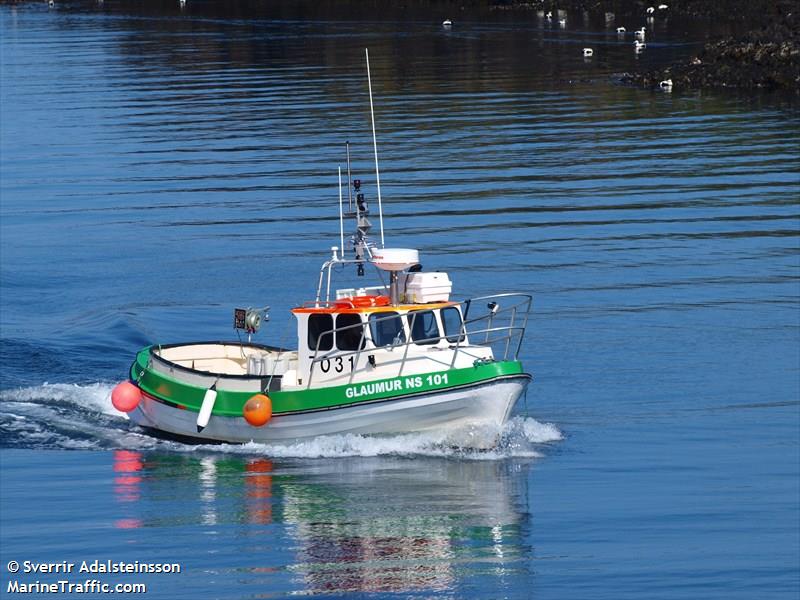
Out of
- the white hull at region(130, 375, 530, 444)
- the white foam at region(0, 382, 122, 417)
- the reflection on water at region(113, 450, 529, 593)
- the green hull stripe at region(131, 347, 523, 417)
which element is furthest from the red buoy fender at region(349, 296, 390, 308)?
the white foam at region(0, 382, 122, 417)

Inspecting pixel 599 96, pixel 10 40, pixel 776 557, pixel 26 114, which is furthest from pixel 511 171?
pixel 10 40

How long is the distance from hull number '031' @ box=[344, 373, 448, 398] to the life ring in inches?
54.4

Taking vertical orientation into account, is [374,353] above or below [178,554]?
above

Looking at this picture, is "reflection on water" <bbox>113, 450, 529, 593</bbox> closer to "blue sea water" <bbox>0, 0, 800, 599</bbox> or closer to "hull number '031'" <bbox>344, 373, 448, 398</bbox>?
"blue sea water" <bbox>0, 0, 800, 599</bbox>

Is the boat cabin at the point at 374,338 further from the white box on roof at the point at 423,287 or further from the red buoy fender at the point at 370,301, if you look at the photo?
the white box on roof at the point at 423,287

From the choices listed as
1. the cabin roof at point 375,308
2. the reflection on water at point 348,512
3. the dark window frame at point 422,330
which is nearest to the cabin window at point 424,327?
the dark window frame at point 422,330

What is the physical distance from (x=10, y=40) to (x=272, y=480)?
80.9m

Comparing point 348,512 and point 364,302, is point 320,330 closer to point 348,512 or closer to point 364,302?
point 364,302

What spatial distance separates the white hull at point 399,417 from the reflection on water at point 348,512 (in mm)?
573

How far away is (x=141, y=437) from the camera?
1061 inches

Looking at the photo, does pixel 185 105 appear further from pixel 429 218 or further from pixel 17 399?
pixel 17 399

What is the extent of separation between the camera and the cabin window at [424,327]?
2470 centimetres

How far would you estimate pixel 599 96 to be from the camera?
6619cm

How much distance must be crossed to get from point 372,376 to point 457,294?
10.5 m
